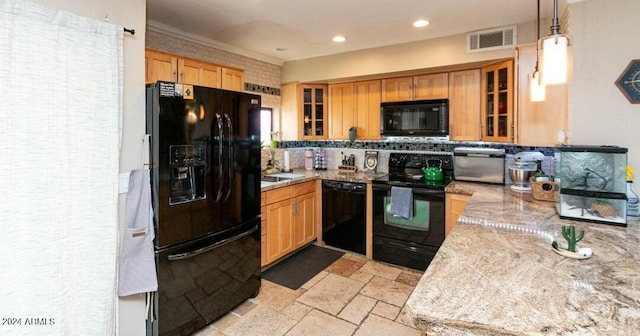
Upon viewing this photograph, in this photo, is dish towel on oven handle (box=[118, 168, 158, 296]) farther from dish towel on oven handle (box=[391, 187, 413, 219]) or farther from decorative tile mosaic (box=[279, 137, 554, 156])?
decorative tile mosaic (box=[279, 137, 554, 156])

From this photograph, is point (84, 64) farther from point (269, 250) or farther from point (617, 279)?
point (617, 279)

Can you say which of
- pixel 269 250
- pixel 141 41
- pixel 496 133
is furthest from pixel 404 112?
pixel 141 41

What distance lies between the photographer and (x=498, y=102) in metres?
3.30

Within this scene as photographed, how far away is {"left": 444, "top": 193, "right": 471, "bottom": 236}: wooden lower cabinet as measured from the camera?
126 inches

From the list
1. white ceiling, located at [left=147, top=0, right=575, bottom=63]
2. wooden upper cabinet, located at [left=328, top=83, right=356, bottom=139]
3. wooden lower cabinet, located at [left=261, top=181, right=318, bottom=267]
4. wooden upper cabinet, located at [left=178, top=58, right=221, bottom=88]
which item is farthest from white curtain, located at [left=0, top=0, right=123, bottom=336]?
wooden upper cabinet, located at [left=328, top=83, right=356, bottom=139]

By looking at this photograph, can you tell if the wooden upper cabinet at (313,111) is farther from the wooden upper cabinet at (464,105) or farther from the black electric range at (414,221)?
the wooden upper cabinet at (464,105)

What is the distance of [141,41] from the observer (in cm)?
209

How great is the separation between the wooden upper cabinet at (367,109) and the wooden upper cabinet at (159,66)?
2.33 m

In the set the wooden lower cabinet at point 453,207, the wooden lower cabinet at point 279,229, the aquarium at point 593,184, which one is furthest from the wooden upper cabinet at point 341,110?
the aquarium at point 593,184

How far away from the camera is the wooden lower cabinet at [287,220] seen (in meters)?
3.32

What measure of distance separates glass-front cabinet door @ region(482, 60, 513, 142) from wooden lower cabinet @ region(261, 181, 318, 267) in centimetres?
210

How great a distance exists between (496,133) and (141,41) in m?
3.28

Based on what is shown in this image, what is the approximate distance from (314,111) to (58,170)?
129 inches

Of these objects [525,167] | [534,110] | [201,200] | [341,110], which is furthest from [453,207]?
[201,200]
